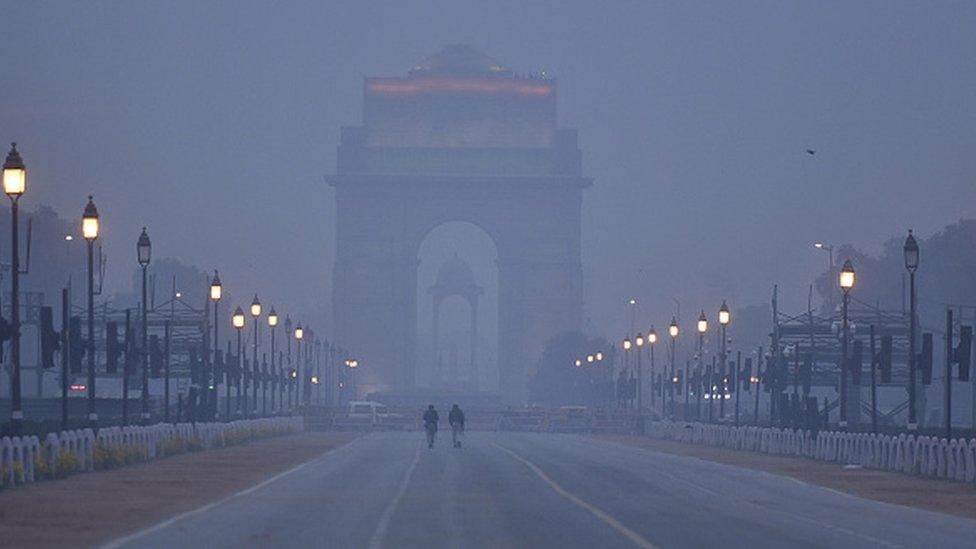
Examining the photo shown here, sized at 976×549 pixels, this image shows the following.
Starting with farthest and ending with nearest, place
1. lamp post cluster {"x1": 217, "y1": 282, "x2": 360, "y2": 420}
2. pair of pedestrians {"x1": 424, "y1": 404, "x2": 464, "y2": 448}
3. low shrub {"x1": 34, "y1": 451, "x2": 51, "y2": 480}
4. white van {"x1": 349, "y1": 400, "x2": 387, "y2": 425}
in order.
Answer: white van {"x1": 349, "y1": 400, "x2": 387, "y2": 425} < lamp post cluster {"x1": 217, "y1": 282, "x2": 360, "y2": 420} < pair of pedestrians {"x1": 424, "y1": 404, "x2": 464, "y2": 448} < low shrub {"x1": 34, "y1": 451, "x2": 51, "y2": 480}

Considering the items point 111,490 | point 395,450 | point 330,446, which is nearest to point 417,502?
point 111,490

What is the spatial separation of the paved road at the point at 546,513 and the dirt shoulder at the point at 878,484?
2.63 feet

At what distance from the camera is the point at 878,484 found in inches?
1689

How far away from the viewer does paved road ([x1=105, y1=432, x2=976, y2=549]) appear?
2572 centimetres

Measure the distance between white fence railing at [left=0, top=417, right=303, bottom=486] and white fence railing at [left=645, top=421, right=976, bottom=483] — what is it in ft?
55.7

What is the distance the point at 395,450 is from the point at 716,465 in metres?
15.8

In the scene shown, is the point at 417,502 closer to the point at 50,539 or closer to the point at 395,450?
the point at 50,539

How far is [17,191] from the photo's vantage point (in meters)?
38.0

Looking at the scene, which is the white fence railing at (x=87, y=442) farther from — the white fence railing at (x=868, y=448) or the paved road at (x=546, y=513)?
the white fence railing at (x=868, y=448)

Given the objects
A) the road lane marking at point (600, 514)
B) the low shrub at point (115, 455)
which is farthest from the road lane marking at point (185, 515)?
the road lane marking at point (600, 514)

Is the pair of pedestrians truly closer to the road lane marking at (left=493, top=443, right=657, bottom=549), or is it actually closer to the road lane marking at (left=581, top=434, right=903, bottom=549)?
the road lane marking at (left=581, top=434, right=903, bottom=549)

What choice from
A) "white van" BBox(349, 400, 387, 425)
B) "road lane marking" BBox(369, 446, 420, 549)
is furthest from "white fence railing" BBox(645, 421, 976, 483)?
"white van" BBox(349, 400, 387, 425)

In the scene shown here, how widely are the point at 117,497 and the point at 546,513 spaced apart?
735cm

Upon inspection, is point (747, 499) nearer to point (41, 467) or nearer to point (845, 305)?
point (41, 467)
